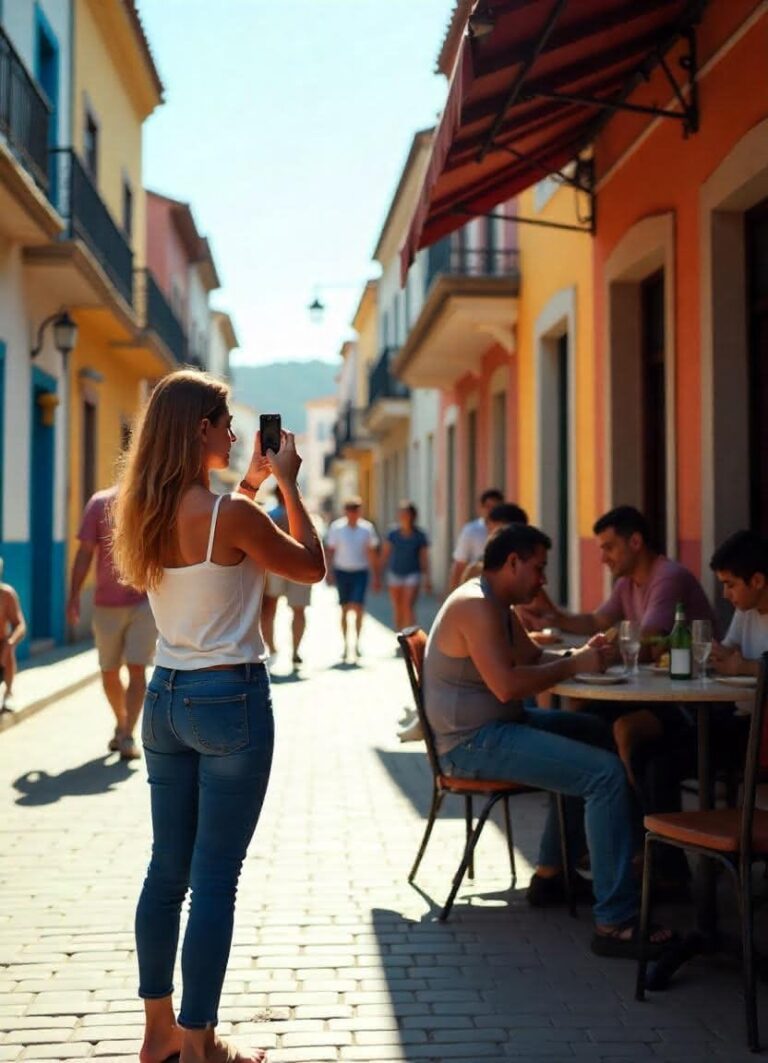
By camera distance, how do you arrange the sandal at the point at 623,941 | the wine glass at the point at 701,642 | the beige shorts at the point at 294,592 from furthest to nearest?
the beige shorts at the point at 294,592
the wine glass at the point at 701,642
the sandal at the point at 623,941

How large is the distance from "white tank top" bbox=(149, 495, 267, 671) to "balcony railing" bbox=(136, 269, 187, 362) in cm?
1751

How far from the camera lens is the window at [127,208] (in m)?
21.6

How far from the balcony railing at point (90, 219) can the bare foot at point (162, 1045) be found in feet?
42.4

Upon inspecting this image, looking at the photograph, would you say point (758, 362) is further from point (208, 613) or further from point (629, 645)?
point (208, 613)

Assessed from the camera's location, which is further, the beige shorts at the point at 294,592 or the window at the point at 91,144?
the window at the point at 91,144

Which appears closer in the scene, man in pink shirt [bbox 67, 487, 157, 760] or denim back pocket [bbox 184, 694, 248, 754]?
denim back pocket [bbox 184, 694, 248, 754]

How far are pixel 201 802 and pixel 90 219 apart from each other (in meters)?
14.2

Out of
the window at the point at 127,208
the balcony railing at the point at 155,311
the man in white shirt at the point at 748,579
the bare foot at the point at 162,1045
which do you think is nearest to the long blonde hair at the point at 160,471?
the bare foot at the point at 162,1045

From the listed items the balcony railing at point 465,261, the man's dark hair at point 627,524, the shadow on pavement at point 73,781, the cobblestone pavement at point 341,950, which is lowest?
the cobblestone pavement at point 341,950

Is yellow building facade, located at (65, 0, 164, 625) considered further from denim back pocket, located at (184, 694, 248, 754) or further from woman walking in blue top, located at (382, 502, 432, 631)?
denim back pocket, located at (184, 694, 248, 754)

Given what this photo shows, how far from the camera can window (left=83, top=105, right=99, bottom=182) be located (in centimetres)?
1816

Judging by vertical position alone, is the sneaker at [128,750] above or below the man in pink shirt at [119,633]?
below

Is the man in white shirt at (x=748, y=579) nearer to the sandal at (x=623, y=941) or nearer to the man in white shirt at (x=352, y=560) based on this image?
the sandal at (x=623, y=941)

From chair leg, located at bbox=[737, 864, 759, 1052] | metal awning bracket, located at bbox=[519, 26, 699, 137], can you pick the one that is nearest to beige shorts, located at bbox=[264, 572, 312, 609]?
metal awning bracket, located at bbox=[519, 26, 699, 137]
